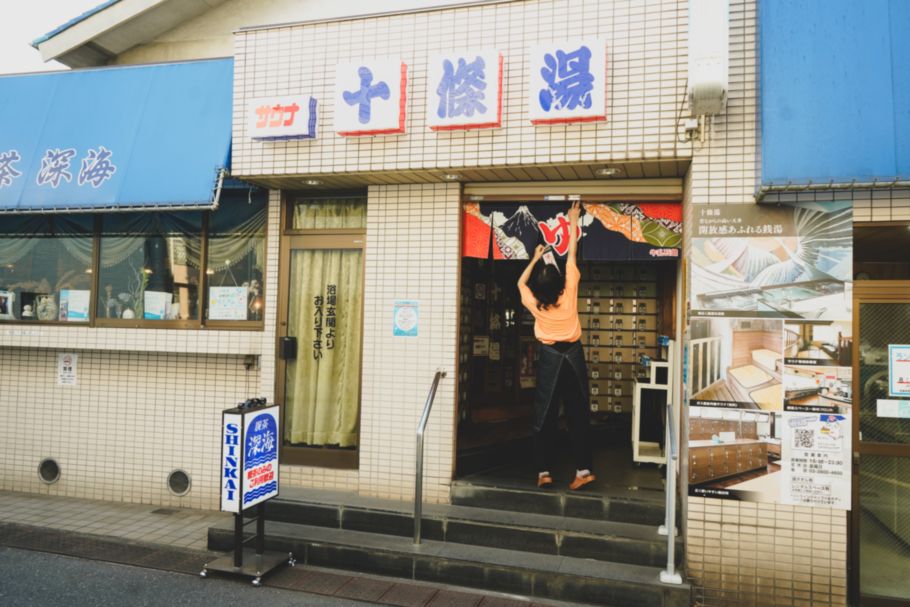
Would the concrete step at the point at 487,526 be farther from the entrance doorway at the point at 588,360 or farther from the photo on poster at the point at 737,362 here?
the photo on poster at the point at 737,362

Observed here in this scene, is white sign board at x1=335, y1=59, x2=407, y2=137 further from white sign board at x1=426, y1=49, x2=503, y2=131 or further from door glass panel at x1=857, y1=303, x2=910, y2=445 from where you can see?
door glass panel at x1=857, y1=303, x2=910, y2=445

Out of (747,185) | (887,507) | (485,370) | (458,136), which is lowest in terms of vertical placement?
(887,507)

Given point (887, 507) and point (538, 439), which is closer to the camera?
point (887, 507)

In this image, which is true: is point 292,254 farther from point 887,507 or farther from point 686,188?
point 887,507

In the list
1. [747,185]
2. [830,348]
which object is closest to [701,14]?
[747,185]

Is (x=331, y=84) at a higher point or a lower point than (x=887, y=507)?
higher

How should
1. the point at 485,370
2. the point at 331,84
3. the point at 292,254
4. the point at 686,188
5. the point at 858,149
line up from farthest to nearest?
1. the point at 485,370
2. the point at 292,254
3. the point at 331,84
4. the point at 686,188
5. the point at 858,149

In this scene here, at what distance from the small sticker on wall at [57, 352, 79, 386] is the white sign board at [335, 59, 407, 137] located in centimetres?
490

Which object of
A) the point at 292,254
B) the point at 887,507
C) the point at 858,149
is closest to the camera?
the point at 858,149

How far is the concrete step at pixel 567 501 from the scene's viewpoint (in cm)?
609

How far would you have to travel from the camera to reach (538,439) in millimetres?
6617

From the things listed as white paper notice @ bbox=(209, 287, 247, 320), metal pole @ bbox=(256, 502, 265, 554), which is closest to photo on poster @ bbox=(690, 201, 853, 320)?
metal pole @ bbox=(256, 502, 265, 554)

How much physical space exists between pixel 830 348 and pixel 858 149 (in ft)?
5.41

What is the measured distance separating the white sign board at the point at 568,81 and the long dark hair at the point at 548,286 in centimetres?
153
